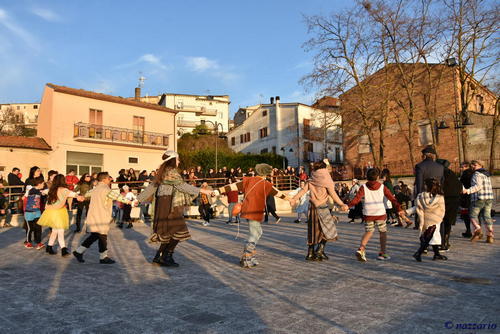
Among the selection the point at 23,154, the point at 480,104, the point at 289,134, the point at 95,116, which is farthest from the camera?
the point at 289,134

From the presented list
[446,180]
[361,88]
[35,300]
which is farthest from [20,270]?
[361,88]

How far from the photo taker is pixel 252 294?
15.7 ft

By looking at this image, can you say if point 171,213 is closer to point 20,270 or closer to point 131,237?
point 20,270

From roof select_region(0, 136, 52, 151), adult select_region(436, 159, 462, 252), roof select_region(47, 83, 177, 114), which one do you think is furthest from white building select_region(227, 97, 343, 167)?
adult select_region(436, 159, 462, 252)

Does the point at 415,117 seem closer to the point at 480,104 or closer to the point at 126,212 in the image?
the point at 480,104

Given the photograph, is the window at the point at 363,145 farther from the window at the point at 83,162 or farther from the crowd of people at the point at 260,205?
the crowd of people at the point at 260,205

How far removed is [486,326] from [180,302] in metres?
3.09

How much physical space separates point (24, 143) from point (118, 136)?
22.8 ft

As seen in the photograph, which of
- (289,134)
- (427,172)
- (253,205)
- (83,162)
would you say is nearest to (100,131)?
(83,162)

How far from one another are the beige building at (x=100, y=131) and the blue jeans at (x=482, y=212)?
92.2 feet

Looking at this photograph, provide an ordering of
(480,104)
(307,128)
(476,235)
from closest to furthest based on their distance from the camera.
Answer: (476,235) → (480,104) → (307,128)

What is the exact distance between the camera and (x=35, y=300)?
4.56 m

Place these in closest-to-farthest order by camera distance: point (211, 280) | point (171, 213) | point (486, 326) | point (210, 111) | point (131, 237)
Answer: point (486, 326)
point (211, 280)
point (171, 213)
point (131, 237)
point (210, 111)

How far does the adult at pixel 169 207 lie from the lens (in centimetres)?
675
